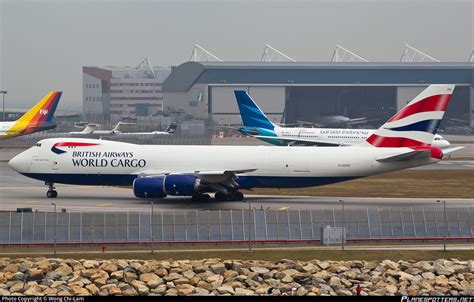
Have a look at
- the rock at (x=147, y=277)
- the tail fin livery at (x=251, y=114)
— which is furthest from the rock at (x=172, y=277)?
the tail fin livery at (x=251, y=114)

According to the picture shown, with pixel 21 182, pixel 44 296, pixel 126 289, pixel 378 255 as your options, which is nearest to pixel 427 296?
pixel 378 255

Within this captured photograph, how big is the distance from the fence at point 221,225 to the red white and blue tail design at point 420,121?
47.1 ft

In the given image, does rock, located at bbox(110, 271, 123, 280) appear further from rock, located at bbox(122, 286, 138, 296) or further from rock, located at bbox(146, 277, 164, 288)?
rock, located at bbox(146, 277, 164, 288)

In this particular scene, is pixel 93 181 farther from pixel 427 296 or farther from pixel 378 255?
pixel 427 296

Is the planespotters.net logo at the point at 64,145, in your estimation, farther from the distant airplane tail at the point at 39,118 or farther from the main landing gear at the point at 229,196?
the distant airplane tail at the point at 39,118

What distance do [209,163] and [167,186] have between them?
13.4 feet

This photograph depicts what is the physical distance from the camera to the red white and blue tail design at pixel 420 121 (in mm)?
62812

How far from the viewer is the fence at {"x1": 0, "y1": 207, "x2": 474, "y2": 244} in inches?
1815

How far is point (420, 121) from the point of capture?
62875mm

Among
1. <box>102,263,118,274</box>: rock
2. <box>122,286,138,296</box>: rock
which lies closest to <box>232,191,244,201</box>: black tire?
<box>102,263,118,274</box>: rock

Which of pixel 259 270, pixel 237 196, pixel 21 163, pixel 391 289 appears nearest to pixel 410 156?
pixel 237 196

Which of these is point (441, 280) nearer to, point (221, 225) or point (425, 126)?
point (221, 225)

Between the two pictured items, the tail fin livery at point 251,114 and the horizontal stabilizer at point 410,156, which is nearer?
the horizontal stabilizer at point 410,156

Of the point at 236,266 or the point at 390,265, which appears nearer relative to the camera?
the point at 236,266
